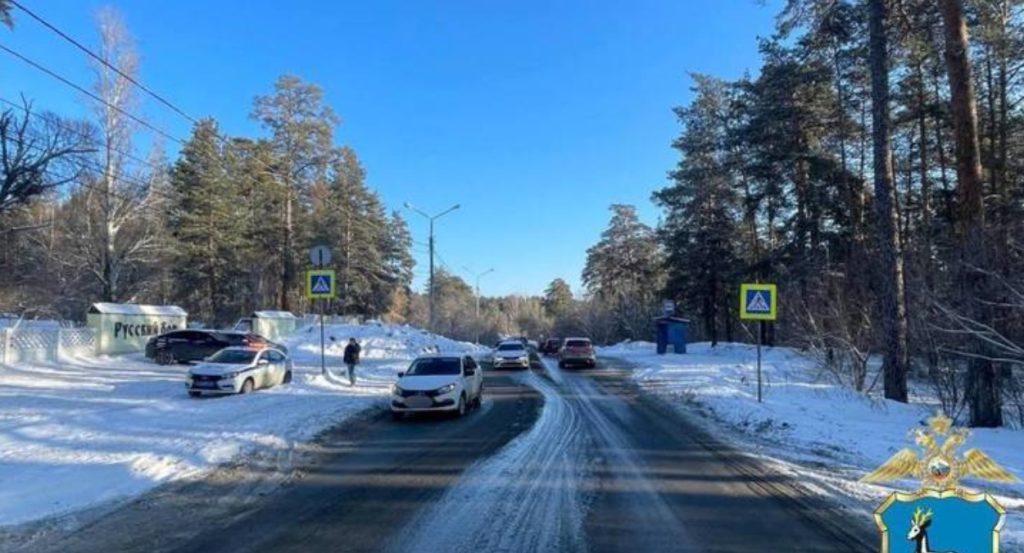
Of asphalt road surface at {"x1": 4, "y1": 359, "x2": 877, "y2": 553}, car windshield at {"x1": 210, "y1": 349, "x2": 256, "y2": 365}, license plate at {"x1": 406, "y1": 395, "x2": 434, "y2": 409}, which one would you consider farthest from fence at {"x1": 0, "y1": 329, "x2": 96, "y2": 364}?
asphalt road surface at {"x1": 4, "y1": 359, "x2": 877, "y2": 553}

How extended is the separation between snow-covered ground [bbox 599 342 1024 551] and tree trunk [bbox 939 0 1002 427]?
2.56 feet

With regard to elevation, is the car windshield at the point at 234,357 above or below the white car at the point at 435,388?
above

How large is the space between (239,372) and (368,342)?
2495cm

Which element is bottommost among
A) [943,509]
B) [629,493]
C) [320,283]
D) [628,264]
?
[629,493]

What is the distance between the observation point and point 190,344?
32.8 m

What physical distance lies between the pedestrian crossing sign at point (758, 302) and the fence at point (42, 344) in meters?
26.5

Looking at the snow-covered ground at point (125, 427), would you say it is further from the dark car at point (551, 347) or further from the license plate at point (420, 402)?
the dark car at point (551, 347)

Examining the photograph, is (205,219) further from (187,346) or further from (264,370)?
(264,370)

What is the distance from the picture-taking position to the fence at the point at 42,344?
27.5 m

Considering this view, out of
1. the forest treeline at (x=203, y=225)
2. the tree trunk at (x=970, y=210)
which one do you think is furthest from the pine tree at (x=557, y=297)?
the tree trunk at (x=970, y=210)

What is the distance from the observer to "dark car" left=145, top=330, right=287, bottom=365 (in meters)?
32.6

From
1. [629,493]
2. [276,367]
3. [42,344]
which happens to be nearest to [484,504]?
[629,493]

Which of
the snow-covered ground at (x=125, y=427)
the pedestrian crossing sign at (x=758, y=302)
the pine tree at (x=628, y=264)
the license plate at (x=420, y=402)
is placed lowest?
the snow-covered ground at (x=125, y=427)

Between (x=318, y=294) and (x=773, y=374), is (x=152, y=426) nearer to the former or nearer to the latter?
(x=318, y=294)
